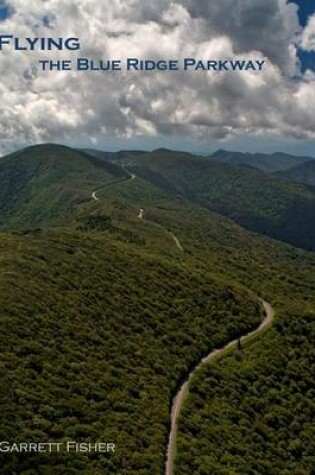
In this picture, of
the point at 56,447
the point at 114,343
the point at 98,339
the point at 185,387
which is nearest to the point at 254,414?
the point at 185,387

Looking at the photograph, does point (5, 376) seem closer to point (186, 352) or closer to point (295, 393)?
point (186, 352)

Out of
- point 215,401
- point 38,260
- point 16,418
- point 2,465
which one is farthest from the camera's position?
point 38,260

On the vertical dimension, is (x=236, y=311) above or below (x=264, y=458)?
above

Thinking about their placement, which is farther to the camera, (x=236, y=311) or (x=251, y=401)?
(x=236, y=311)

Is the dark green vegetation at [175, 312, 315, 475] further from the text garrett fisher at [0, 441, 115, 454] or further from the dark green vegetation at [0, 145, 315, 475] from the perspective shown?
the text garrett fisher at [0, 441, 115, 454]

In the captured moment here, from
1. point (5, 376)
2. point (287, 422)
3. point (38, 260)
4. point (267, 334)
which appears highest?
point (38, 260)

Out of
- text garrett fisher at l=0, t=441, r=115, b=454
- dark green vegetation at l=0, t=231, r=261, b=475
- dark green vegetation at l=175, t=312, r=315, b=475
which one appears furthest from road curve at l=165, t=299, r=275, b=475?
text garrett fisher at l=0, t=441, r=115, b=454

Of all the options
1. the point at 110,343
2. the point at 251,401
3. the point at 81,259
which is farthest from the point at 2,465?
the point at 81,259
